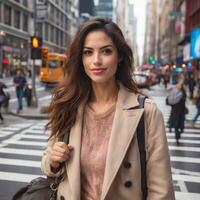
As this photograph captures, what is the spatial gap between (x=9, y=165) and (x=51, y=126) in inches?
261

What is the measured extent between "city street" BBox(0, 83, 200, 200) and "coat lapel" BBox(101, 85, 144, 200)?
4571 millimetres

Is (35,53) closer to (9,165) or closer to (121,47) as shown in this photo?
(9,165)

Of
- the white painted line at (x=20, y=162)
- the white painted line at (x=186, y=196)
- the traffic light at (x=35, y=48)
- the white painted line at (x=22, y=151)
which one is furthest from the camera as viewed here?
the traffic light at (x=35, y=48)

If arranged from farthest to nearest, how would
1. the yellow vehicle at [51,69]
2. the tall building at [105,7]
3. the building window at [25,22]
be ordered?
the tall building at [105,7], the building window at [25,22], the yellow vehicle at [51,69]

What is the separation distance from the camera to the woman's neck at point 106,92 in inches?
96.8

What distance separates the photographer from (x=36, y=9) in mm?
20391

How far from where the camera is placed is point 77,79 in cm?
255

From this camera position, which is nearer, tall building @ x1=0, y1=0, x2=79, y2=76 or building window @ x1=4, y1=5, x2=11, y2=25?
tall building @ x1=0, y1=0, x2=79, y2=76

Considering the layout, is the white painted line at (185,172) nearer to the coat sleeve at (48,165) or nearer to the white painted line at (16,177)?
the white painted line at (16,177)

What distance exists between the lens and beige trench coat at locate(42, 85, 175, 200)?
219 cm

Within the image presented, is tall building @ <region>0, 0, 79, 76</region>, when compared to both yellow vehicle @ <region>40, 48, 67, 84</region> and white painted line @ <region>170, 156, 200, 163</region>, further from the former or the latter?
white painted line @ <region>170, 156, 200, 163</region>

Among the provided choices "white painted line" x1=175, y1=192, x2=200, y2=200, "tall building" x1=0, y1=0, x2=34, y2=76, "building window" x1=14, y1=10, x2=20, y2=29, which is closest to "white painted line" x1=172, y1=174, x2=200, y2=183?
"white painted line" x1=175, y1=192, x2=200, y2=200

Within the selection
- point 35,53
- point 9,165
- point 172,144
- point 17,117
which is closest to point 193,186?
point 9,165

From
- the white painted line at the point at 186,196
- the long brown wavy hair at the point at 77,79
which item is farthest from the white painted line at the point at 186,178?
the long brown wavy hair at the point at 77,79
